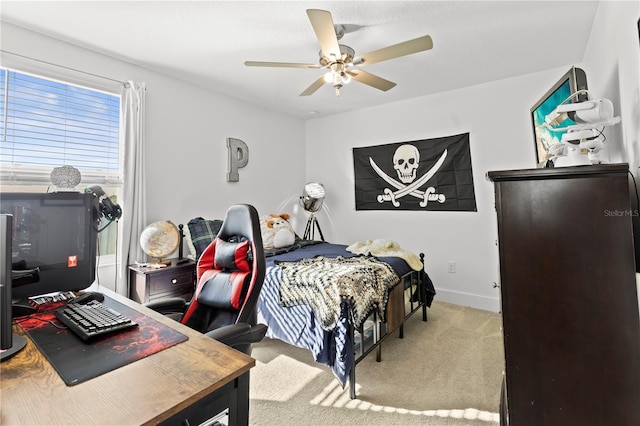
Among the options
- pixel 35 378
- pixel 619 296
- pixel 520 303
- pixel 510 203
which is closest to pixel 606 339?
pixel 619 296

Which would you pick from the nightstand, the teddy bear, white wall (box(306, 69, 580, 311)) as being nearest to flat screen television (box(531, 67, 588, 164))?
white wall (box(306, 69, 580, 311))

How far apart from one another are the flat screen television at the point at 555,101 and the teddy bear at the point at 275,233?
2.47 m

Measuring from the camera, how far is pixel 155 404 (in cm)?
70

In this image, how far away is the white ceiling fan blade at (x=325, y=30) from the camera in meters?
1.70

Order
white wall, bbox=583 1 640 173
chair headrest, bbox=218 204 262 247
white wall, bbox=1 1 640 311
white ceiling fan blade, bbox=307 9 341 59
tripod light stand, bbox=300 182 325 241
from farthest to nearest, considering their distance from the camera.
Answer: tripod light stand, bbox=300 182 325 241 → white wall, bbox=1 1 640 311 → white ceiling fan blade, bbox=307 9 341 59 → chair headrest, bbox=218 204 262 247 → white wall, bbox=583 1 640 173

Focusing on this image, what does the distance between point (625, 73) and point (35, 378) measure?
2.72 m

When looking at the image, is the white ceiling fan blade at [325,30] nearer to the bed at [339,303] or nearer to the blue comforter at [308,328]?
the bed at [339,303]

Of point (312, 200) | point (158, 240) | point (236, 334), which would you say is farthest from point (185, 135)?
point (236, 334)

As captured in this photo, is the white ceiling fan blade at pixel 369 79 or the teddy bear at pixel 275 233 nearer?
the white ceiling fan blade at pixel 369 79

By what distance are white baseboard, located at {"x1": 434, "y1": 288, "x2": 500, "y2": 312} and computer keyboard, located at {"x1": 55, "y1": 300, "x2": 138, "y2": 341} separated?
11.5 feet

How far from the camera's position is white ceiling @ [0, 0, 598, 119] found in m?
2.09

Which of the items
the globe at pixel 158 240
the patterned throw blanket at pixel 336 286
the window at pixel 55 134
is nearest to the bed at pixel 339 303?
the patterned throw blanket at pixel 336 286

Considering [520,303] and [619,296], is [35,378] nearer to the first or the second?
[520,303]

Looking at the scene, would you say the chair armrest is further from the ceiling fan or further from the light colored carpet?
the ceiling fan
